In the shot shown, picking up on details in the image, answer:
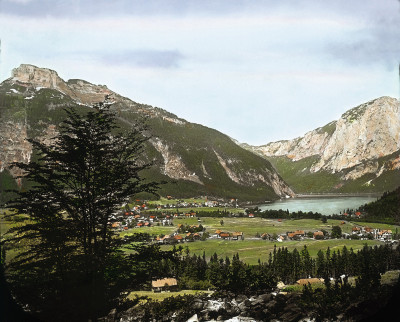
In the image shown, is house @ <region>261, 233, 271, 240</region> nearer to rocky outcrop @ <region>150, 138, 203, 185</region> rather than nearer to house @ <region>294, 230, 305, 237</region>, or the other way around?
house @ <region>294, 230, 305, 237</region>

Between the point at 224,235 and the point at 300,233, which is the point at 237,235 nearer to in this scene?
the point at 224,235

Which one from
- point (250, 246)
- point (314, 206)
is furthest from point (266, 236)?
point (314, 206)

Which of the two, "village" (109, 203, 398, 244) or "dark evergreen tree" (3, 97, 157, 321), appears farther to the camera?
"village" (109, 203, 398, 244)

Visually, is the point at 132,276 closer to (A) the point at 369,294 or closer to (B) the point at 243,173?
(A) the point at 369,294

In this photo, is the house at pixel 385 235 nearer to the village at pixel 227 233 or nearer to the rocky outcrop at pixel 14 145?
the village at pixel 227 233

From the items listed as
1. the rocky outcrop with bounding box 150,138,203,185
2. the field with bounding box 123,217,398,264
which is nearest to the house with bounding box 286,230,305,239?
the field with bounding box 123,217,398,264

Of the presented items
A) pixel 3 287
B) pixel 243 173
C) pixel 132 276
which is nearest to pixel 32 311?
pixel 3 287

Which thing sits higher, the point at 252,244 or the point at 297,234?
the point at 252,244

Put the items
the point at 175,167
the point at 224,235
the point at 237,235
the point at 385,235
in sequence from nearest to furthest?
the point at 224,235 → the point at 237,235 → the point at 385,235 → the point at 175,167
